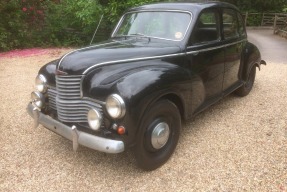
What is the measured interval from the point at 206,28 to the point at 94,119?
7.23ft

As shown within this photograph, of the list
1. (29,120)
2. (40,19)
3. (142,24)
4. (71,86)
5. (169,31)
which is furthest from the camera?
(40,19)

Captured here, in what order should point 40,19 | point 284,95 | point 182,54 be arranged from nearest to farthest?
point 182,54
point 284,95
point 40,19

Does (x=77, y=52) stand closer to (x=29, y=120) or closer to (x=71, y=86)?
(x=71, y=86)

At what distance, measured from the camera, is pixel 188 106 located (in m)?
3.59

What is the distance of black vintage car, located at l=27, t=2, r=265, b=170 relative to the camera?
2.80 m

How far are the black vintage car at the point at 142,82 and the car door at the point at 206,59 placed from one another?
0.01m

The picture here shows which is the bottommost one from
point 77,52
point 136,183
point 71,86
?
point 136,183

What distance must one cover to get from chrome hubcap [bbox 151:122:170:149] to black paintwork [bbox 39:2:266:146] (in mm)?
324

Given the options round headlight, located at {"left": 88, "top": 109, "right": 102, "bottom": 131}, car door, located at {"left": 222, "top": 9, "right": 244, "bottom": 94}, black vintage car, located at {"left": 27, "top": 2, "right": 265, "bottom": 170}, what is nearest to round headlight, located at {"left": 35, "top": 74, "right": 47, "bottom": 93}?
black vintage car, located at {"left": 27, "top": 2, "right": 265, "bottom": 170}

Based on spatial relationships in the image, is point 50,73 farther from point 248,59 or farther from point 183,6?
point 248,59

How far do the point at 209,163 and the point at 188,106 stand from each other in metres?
0.75

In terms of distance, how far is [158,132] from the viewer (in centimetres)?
313

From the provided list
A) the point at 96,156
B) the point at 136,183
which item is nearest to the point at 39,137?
the point at 96,156

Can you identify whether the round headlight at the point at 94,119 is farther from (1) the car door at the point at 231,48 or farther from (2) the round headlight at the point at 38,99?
(1) the car door at the point at 231,48
